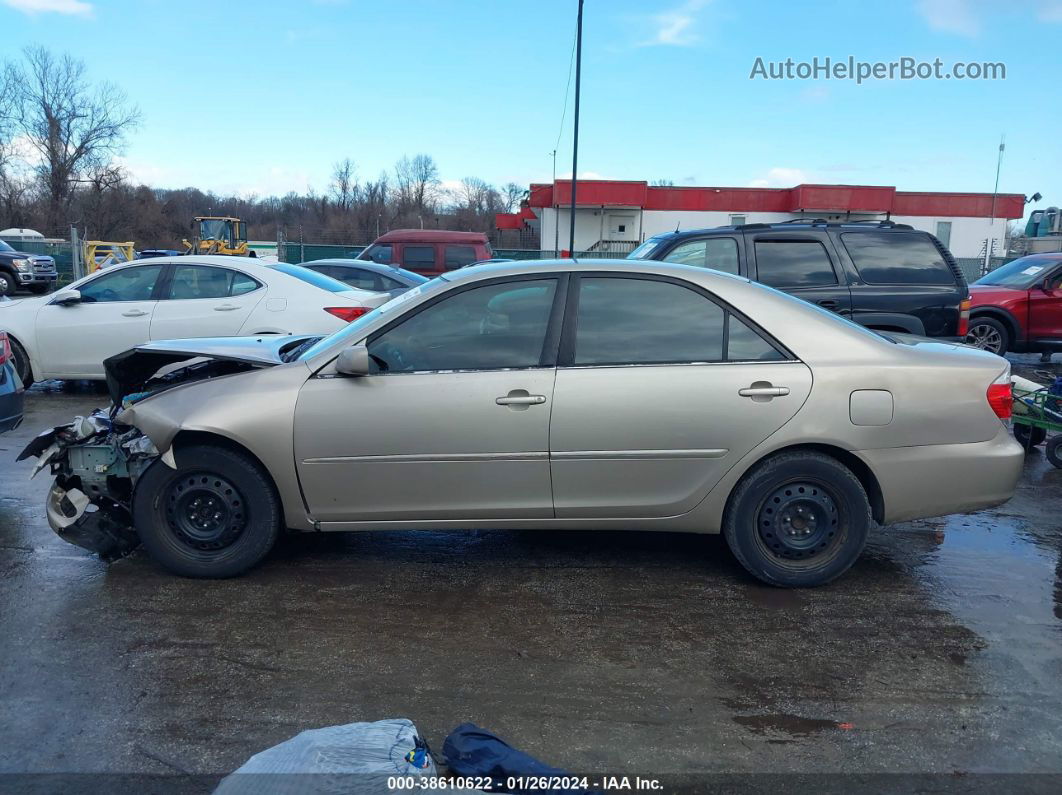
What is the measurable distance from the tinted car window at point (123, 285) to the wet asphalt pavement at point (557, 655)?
4453 mm

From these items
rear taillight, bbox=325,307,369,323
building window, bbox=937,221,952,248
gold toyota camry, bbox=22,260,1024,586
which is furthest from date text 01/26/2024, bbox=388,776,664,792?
building window, bbox=937,221,952,248

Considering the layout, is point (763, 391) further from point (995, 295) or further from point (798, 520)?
point (995, 295)

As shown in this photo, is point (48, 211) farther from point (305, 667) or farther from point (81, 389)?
point (305, 667)

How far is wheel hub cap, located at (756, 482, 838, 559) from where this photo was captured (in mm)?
4113

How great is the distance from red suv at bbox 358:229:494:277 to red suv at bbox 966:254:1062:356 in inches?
397

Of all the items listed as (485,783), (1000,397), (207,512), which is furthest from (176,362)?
(1000,397)

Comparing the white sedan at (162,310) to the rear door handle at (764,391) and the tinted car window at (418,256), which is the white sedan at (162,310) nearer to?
the rear door handle at (764,391)

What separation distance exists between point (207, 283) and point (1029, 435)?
8.13 m

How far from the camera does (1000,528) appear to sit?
5.27 meters

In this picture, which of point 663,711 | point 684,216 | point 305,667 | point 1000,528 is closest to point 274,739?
point 305,667

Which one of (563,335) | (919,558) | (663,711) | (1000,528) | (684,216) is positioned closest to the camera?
(663,711)

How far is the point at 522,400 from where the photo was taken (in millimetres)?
3982

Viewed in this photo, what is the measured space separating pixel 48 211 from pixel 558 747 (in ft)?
188

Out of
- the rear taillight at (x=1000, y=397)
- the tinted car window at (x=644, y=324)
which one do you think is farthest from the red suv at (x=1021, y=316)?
the tinted car window at (x=644, y=324)
